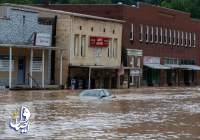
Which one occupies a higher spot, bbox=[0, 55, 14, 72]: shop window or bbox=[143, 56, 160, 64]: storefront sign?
bbox=[143, 56, 160, 64]: storefront sign

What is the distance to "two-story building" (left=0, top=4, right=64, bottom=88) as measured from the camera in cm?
6206

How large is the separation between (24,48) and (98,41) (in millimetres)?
11774

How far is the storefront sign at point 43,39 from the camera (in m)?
64.7

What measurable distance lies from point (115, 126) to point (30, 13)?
39642 millimetres

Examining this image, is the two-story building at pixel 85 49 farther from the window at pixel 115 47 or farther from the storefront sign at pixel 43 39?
the storefront sign at pixel 43 39

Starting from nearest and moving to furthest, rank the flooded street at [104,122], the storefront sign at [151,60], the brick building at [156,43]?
the flooded street at [104,122] < the brick building at [156,43] < the storefront sign at [151,60]

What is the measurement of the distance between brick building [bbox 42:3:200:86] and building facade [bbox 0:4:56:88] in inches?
674

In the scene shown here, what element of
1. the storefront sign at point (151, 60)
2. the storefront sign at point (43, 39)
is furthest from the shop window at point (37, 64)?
the storefront sign at point (151, 60)

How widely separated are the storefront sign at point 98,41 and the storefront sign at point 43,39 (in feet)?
24.3

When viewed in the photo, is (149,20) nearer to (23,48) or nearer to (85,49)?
(85,49)

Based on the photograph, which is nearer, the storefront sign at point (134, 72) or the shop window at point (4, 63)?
the shop window at point (4, 63)

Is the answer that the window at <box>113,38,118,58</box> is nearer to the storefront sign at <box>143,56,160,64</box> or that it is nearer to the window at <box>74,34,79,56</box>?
the window at <box>74,34,79,56</box>

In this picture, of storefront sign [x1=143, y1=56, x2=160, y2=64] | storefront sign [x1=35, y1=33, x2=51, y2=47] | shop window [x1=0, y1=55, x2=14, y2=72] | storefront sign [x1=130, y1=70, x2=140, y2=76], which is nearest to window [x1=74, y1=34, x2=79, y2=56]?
storefront sign [x1=35, y1=33, x2=51, y2=47]

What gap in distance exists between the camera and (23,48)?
212 feet
